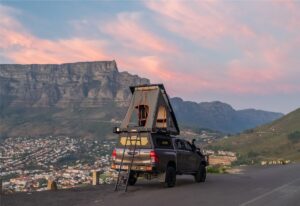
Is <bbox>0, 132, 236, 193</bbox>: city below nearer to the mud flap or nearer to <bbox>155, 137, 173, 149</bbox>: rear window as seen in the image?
<bbox>155, 137, 173, 149</bbox>: rear window

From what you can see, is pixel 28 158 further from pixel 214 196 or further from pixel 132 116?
pixel 214 196

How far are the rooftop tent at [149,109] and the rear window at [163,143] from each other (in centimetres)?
45

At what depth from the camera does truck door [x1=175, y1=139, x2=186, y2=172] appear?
62.7ft

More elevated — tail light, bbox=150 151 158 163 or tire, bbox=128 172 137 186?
tail light, bbox=150 151 158 163

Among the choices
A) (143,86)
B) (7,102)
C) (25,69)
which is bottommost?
(143,86)

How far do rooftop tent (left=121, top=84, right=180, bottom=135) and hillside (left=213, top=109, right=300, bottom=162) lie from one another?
57660mm

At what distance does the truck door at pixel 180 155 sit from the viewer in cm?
1911

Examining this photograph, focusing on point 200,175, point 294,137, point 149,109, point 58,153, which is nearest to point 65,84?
point 58,153

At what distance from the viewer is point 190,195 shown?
51.8 feet

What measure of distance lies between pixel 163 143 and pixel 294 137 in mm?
80413

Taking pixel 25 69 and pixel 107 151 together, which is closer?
pixel 107 151

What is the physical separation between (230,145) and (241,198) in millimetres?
91316

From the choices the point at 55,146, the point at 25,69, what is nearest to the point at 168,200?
the point at 55,146

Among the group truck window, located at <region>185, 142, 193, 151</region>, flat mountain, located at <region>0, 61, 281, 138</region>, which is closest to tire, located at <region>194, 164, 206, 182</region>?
truck window, located at <region>185, 142, 193, 151</region>
